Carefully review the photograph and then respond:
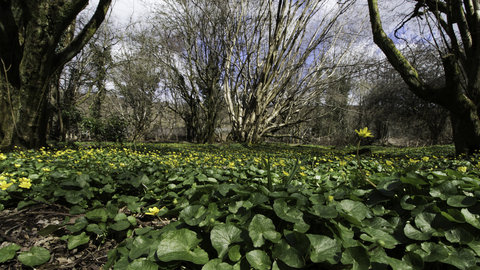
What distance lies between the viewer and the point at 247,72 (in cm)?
1009

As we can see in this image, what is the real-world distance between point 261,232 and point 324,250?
0.24m

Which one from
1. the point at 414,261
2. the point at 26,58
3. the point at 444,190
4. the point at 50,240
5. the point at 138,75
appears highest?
the point at 138,75

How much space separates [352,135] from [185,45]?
49.2 feet

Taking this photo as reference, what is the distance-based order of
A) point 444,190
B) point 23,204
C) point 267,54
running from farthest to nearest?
1. point 267,54
2. point 23,204
3. point 444,190

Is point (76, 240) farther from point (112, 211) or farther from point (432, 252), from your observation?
point (432, 252)

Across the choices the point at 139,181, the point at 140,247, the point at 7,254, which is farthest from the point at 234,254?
the point at 139,181

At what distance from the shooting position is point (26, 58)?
3.72 meters

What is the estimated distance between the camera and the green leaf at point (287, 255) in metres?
0.75

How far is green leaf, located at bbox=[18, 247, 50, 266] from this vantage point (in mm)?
976

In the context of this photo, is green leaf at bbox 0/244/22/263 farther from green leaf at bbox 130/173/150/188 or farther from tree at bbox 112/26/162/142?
tree at bbox 112/26/162/142

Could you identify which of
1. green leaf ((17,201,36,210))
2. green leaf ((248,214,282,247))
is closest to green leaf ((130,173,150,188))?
green leaf ((17,201,36,210))

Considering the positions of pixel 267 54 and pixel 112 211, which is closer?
pixel 112 211

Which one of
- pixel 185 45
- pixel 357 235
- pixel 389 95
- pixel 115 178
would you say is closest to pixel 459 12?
pixel 357 235

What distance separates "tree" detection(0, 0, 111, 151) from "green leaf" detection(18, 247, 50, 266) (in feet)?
12.3
